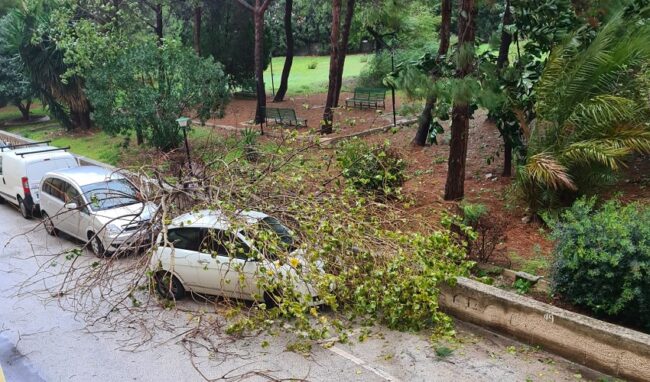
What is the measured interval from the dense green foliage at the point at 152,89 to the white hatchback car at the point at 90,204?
4.37 meters

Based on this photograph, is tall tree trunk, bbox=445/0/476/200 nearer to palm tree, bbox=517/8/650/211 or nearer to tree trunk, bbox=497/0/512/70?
palm tree, bbox=517/8/650/211

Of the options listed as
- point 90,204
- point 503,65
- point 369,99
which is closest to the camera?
point 90,204

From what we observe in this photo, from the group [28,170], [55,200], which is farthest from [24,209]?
[55,200]

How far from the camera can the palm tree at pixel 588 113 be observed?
9242mm

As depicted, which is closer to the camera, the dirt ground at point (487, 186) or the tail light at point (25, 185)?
the dirt ground at point (487, 186)

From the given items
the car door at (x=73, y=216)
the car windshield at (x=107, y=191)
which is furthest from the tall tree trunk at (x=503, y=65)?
the car door at (x=73, y=216)

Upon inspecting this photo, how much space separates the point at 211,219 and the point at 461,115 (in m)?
5.21

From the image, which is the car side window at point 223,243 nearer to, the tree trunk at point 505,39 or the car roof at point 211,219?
the car roof at point 211,219

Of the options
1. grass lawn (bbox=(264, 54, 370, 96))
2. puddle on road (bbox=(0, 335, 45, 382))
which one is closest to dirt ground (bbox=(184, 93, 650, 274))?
puddle on road (bbox=(0, 335, 45, 382))

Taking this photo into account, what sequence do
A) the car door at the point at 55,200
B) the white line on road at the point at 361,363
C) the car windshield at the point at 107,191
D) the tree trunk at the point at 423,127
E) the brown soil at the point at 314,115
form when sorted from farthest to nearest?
the brown soil at the point at 314,115 < the tree trunk at the point at 423,127 < the car door at the point at 55,200 < the car windshield at the point at 107,191 < the white line on road at the point at 361,363

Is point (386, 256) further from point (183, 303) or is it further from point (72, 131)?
point (72, 131)

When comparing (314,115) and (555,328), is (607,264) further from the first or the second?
(314,115)

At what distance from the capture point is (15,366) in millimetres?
7707

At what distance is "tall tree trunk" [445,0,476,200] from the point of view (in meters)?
10.5
